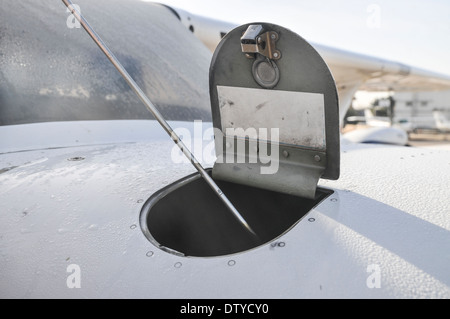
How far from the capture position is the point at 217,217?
45.0 inches

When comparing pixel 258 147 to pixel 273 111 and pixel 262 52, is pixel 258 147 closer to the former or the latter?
pixel 273 111

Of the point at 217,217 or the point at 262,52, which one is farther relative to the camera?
the point at 217,217

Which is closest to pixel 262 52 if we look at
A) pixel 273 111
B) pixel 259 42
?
pixel 259 42

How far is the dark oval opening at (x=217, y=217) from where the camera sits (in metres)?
1.01

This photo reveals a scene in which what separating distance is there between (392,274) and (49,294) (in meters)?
0.65

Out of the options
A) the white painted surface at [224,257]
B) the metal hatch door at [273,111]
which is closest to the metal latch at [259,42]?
the metal hatch door at [273,111]

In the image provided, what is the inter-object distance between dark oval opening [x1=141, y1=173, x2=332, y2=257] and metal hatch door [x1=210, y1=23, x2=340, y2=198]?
10 centimetres

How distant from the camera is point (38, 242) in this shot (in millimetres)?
728

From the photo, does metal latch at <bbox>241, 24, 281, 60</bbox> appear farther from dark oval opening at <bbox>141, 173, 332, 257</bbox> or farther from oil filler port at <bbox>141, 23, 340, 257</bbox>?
dark oval opening at <bbox>141, 173, 332, 257</bbox>

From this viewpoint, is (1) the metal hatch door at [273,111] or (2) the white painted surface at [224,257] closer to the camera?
(2) the white painted surface at [224,257]

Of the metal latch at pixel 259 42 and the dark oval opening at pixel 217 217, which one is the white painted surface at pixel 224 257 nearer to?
the dark oval opening at pixel 217 217

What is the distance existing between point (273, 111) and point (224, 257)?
→ 17.5 inches

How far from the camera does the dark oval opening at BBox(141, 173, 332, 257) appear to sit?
3.32ft

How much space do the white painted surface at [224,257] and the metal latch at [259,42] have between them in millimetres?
420
